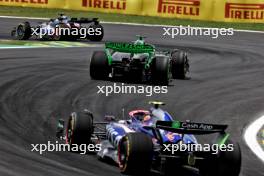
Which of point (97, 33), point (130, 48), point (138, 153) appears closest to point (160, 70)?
point (130, 48)

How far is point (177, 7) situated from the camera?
1566 inches

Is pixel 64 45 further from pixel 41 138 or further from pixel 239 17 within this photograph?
pixel 41 138

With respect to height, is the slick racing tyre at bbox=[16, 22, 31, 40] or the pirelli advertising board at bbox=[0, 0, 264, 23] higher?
the pirelli advertising board at bbox=[0, 0, 264, 23]

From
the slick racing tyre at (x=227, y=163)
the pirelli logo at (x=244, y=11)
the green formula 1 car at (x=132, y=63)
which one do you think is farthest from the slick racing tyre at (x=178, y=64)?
the pirelli logo at (x=244, y=11)

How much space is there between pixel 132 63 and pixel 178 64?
1756mm

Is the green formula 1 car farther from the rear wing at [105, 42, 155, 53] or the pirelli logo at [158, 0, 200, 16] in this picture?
the pirelli logo at [158, 0, 200, 16]

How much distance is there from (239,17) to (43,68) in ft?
56.7

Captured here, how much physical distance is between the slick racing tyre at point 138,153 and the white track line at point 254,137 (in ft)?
10.3

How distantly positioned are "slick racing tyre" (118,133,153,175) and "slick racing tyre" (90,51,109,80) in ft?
33.4

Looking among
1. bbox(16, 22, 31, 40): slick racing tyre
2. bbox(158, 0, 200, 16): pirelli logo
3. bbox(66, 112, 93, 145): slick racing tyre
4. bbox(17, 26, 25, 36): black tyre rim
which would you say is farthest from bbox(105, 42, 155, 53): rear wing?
bbox(158, 0, 200, 16): pirelli logo

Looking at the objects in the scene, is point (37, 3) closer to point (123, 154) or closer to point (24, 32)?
point (24, 32)

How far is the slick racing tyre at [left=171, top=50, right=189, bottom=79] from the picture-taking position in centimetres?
2289

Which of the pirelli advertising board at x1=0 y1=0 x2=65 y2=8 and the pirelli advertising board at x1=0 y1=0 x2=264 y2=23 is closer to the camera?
the pirelli advertising board at x1=0 y1=0 x2=264 y2=23

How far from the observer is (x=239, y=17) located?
39.0 m
